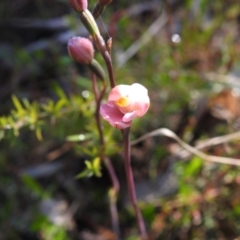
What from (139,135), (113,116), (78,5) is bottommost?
(139,135)

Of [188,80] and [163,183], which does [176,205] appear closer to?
[163,183]

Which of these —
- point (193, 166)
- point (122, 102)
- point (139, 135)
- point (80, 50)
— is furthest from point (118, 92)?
point (139, 135)

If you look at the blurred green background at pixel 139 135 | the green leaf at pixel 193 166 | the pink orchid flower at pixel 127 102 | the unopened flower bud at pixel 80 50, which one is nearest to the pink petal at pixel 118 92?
the pink orchid flower at pixel 127 102

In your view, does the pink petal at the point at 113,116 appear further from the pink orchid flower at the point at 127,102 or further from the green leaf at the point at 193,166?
the green leaf at the point at 193,166

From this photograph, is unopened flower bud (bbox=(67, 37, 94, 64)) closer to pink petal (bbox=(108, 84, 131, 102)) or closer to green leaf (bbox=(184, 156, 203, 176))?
pink petal (bbox=(108, 84, 131, 102))

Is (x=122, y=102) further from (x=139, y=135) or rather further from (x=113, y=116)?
(x=139, y=135)
